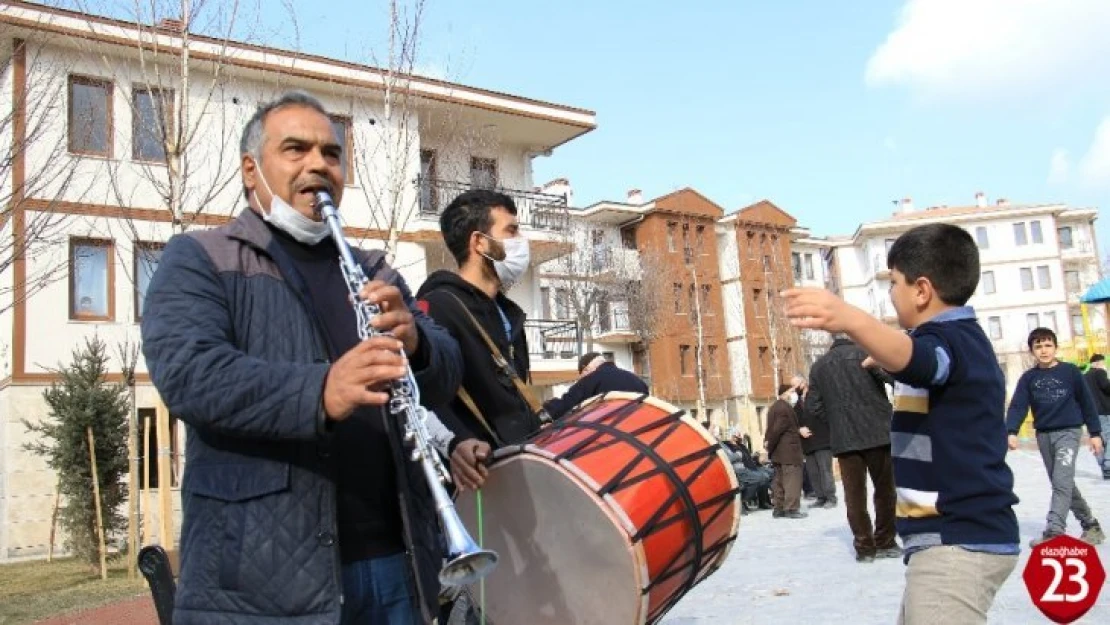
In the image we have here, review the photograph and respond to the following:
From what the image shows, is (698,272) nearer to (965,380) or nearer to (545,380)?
(545,380)

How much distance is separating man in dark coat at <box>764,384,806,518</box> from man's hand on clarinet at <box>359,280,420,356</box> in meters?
12.1

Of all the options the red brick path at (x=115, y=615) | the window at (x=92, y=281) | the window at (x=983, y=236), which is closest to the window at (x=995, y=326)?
the window at (x=983, y=236)

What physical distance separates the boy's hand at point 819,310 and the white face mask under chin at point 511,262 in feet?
6.02

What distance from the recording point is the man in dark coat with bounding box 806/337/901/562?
8.42m

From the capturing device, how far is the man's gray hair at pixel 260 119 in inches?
98.3

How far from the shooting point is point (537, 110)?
23094mm

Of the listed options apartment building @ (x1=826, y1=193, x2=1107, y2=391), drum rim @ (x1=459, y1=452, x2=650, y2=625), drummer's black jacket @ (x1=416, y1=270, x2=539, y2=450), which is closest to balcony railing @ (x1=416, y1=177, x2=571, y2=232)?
drummer's black jacket @ (x1=416, y1=270, x2=539, y2=450)

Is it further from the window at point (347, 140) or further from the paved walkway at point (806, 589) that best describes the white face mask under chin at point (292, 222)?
the window at point (347, 140)

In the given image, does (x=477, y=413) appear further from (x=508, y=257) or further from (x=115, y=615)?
(x=115, y=615)

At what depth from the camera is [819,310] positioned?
106 inches

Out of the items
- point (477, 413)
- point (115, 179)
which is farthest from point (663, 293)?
point (477, 413)

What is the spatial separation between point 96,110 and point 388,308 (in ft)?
54.3

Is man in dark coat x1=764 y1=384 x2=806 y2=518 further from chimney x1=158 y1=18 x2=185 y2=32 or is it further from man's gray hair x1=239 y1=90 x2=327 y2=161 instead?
man's gray hair x1=239 y1=90 x2=327 y2=161

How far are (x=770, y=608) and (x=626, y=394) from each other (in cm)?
361
